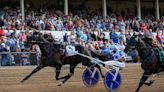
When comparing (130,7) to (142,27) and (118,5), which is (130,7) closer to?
(118,5)

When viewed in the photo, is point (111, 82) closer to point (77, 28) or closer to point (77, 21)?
point (77, 28)

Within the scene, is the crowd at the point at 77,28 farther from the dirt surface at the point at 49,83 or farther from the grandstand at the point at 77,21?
the dirt surface at the point at 49,83

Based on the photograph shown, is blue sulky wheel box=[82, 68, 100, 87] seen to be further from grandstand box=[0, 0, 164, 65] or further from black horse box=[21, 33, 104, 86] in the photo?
grandstand box=[0, 0, 164, 65]

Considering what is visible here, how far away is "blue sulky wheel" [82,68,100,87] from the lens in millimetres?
15711

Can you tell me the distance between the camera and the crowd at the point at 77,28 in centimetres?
2217

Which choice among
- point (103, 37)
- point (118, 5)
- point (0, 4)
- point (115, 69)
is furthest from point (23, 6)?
point (115, 69)

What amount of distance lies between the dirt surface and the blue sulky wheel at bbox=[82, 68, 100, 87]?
0.21 m

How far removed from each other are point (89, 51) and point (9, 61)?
5.06 metres

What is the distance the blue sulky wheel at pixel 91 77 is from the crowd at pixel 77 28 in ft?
17.1

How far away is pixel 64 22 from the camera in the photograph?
Result: 1068 inches

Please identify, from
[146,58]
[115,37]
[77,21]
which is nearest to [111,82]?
[146,58]

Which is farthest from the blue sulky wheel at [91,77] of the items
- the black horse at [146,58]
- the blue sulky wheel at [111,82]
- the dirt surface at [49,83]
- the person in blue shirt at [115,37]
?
the person in blue shirt at [115,37]

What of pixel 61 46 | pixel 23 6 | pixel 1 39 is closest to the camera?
pixel 61 46

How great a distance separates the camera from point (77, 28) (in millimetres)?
26578
